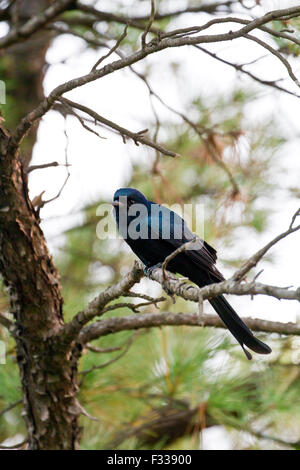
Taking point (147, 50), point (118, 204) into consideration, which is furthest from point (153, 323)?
point (147, 50)

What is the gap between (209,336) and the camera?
3523 millimetres

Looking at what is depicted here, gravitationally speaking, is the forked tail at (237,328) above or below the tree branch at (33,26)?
below

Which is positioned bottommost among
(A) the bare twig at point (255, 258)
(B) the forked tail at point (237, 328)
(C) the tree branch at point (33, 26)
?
(A) the bare twig at point (255, 258)

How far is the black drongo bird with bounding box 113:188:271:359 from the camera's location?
9.37 ft

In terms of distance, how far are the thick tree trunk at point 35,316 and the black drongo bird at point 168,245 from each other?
528mm

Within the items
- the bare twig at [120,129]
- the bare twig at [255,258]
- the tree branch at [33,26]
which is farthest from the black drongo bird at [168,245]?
the bare twig at [255,258]

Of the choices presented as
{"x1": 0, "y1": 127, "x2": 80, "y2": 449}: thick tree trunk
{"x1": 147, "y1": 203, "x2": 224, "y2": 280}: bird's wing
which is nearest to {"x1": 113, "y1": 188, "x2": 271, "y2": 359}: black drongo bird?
{"x1": 147, "y1": 203, "x2": 224, "y2": 280}: bird's wing

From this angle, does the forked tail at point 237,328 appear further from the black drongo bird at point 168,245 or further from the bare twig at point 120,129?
the bare twig at point 120,129

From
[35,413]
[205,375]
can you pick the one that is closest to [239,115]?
[205,375]

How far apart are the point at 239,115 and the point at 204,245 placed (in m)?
1.57

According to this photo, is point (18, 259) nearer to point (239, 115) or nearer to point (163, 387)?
point (163, 387)

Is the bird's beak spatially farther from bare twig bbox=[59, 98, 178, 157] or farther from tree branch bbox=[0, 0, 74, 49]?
tree branch bbox=[0, 0, 74, 49]

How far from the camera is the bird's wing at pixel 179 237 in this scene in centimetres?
295
